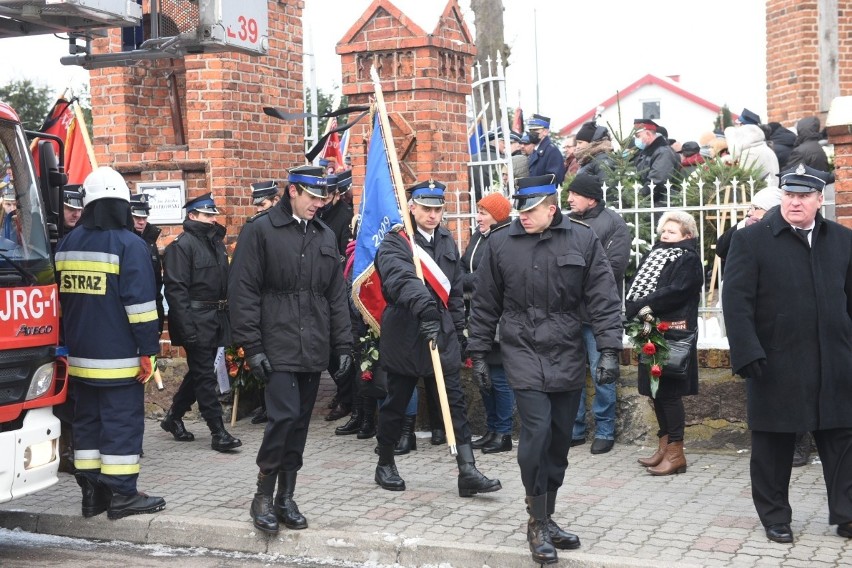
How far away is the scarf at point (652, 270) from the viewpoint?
7.98 metres

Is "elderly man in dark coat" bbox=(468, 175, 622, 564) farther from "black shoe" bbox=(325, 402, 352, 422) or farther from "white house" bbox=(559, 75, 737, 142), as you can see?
"white house" bbox=(559, 75, 737, 142)

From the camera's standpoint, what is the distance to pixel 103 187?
7.22m

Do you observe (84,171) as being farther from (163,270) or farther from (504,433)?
(504,433)

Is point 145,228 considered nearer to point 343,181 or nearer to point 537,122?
point 343,181

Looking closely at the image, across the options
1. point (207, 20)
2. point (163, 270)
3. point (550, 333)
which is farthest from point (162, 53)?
point (550, 333)

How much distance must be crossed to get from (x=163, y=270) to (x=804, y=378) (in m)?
4.93

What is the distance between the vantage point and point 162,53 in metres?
8.24

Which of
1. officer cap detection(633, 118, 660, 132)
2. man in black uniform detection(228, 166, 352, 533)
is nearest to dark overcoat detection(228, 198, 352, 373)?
man in black uniform detection(228, 166, 352, 533)

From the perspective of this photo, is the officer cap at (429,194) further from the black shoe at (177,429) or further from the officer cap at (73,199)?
the black shoe at (177,429)

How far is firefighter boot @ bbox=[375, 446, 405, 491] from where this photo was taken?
25.8ft

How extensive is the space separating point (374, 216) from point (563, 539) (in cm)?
288

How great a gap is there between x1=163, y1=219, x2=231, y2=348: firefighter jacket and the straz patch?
1874 millimetres

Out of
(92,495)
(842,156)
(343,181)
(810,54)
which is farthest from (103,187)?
(810,54)

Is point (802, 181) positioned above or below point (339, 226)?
above
